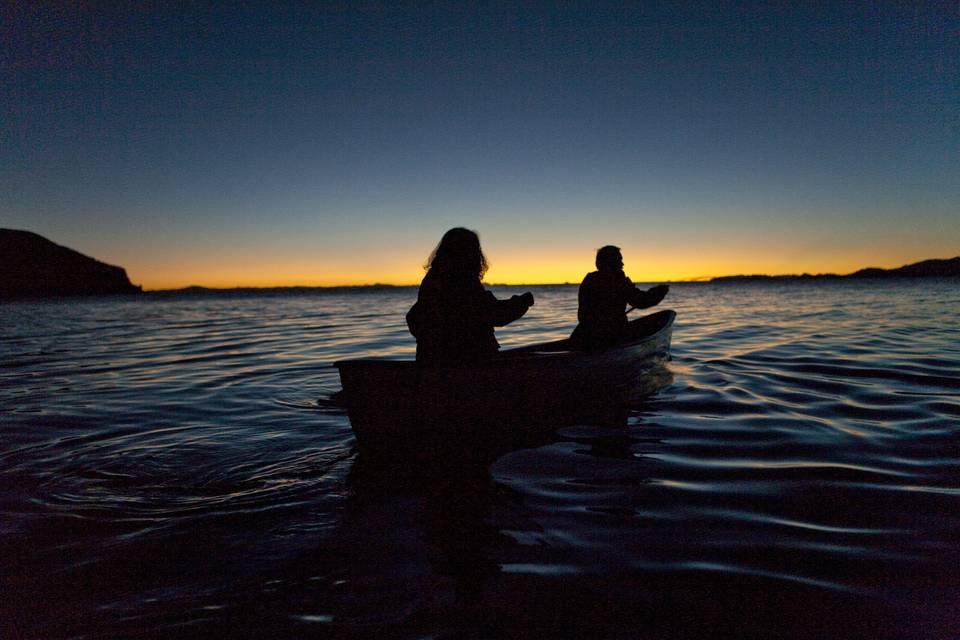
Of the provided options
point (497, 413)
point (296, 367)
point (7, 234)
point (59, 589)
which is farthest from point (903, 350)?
point (7, 234)

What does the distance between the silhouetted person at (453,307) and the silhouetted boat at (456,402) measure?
0.36 m

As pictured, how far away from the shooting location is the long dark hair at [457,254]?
16.1ft

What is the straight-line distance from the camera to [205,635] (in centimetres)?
233

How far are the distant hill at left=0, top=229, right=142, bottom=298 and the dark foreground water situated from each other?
5973 inches

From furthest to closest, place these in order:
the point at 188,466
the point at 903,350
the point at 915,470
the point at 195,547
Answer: the point at 903,350
the point at 188,466
the point at 915,470
the point at 195,547

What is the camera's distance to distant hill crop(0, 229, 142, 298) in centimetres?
11931

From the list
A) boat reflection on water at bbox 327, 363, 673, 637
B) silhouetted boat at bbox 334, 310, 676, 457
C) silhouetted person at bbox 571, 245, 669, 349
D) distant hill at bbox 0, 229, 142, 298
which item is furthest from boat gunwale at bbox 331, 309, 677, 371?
distant hill at bbox 0, 229, 142, 298

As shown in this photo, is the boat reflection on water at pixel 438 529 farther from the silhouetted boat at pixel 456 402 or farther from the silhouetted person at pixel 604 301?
the silhouetted person at pixel 604 301

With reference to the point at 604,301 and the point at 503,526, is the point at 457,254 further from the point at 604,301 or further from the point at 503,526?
the point at 604,301

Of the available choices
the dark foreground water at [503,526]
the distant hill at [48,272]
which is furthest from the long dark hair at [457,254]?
the distant hill at [48,272]

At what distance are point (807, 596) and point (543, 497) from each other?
183 cm

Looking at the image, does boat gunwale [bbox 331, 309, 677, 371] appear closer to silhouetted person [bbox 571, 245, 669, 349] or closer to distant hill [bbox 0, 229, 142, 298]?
silhouetted person [bbox 571, 245, 669, 349]

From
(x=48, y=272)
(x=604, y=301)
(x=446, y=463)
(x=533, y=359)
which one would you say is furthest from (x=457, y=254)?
Result: (x=48, y=272)

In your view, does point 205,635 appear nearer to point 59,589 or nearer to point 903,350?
point 59,589
